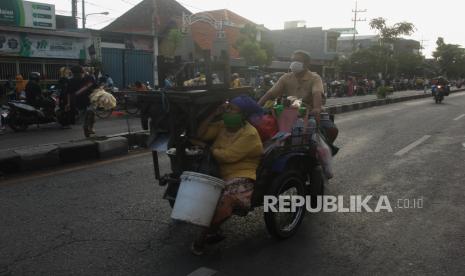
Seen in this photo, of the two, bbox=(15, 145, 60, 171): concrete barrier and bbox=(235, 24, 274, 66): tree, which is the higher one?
bbox=(235, 24, 274, 66): tree

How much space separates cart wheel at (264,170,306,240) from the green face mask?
2.05 feet

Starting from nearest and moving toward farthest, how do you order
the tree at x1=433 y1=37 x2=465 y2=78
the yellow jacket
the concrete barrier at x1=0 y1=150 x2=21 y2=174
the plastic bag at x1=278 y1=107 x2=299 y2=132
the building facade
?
the yellow jacket < the plastic bag at x1=278 y1=107 x2=299 y2=132 < the concrete barrier at x1=0 y1=150 x2=21 y2=174 < the building facade < the tree at x1=433 y1=37 x2=465 y2=78

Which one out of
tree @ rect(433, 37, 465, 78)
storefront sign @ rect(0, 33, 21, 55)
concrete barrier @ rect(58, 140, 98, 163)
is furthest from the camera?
tree @ rect(433, 37, 465, 78)

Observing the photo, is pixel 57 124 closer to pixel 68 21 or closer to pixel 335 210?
pixel 335 210

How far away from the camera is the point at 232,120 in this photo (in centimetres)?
376

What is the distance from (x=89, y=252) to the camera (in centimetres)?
381

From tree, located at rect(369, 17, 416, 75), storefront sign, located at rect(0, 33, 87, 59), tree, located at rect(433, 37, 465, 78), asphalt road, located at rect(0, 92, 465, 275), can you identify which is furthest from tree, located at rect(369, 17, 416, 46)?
tree, located at rect(433, 37, 465, 78)

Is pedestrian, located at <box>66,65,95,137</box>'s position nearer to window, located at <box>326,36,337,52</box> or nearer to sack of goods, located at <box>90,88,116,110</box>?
sack of goods, located at <box>90,88,116,110</box>

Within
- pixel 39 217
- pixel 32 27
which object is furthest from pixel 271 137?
pixel 32 27

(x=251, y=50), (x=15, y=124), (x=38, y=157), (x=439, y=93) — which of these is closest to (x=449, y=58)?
(x=251, y=50)

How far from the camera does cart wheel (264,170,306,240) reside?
393 cm

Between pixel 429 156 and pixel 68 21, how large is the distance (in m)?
29.1

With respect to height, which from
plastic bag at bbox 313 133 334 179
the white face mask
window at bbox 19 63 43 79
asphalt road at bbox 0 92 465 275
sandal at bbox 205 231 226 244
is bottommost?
asphalt road at bbox 0 92 465 275

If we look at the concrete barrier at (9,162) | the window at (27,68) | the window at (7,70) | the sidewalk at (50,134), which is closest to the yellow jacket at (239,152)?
the concrete barrier at (9,162)
